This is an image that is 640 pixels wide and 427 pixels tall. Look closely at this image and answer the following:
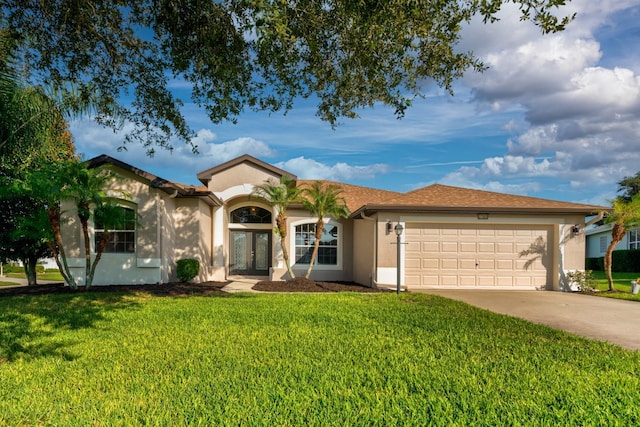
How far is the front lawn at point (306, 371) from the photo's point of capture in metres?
4.23

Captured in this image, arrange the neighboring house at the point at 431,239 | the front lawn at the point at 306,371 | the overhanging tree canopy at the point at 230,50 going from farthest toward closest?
the neighboring house at the point at 431,239 < the overhanging tree canopy at the point at 230,50 < the front lawn at the point at 306,371

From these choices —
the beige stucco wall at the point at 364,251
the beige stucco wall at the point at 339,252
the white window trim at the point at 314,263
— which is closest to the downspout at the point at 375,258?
the beige stucco wall at the point at 364,251

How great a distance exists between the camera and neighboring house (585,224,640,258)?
3102 centimetres

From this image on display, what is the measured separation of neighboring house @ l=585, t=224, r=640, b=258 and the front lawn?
28281mm

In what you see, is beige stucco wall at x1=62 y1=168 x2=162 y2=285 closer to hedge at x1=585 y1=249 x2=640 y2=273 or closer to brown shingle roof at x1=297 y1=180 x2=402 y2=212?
brown shingle roof at x1=297 y1=180 x2=402 y2=212

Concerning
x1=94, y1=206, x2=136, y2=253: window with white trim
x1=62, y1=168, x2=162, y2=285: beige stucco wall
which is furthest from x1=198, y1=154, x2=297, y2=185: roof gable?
x1=94, y1=206, x2=136, y2=253: window with white trim

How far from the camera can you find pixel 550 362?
19.4ft

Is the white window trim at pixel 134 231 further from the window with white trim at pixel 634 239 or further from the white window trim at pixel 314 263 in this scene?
the window with white trim at pixel 634 239

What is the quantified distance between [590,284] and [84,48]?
16.6m

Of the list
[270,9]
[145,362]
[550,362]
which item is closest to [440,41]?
[270,9]

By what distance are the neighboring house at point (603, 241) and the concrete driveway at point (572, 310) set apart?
21.5 m

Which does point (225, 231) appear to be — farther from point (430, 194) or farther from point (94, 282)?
point (430, 194)

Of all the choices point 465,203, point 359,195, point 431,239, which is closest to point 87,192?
point 431,239

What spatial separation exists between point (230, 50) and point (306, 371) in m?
6.05
